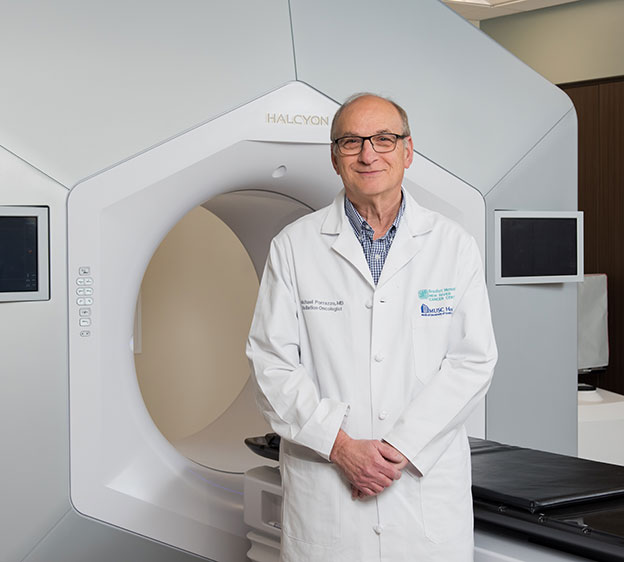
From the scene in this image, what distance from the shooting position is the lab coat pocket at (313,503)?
4.90 feet

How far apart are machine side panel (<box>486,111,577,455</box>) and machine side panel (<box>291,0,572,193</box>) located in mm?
66

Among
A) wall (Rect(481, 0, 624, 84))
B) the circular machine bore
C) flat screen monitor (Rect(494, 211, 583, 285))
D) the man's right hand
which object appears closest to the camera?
the man's right hand

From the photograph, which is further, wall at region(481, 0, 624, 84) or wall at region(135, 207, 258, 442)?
wall at region(481, 0, 624, 84)

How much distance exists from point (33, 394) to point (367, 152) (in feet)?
3.12

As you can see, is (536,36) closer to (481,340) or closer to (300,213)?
(300,213)

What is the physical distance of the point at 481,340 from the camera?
1.51m

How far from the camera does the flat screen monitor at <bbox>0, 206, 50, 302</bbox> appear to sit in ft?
6.13

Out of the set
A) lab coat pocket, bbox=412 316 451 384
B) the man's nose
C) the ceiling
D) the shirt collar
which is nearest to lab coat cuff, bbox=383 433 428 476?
lab coat pocket, bbox=412 316 451 384

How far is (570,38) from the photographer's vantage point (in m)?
4.44

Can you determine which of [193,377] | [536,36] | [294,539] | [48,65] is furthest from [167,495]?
[536,36]

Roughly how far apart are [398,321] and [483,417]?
1.09 meters

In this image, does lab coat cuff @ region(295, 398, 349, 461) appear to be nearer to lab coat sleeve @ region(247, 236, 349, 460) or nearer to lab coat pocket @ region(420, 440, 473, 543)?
lab coat sleeve @ region(247, 236, 349, 460)

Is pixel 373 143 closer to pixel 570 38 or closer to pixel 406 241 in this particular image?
pixel 406 241

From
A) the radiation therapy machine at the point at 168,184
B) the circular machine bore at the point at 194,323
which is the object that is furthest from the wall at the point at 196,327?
the radiation therapy machine at the point at 168,184
